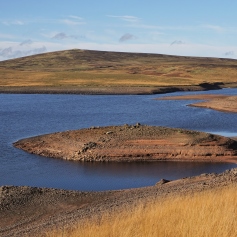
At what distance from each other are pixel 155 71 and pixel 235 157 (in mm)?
118613

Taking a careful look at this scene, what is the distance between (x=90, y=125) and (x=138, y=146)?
16.3 metres

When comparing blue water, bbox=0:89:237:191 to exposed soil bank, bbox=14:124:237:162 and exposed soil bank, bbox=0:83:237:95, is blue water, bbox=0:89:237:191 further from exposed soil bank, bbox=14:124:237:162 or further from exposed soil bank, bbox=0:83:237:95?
exposed soil bank, bbox=0:83:237:95

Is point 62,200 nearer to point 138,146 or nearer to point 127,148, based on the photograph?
point 127,148

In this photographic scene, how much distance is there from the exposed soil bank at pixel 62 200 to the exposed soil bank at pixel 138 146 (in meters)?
8.44

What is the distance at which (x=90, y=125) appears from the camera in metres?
48.1

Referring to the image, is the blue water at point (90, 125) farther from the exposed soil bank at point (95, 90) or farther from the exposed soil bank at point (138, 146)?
the exposed soil bank at point (95, 90)

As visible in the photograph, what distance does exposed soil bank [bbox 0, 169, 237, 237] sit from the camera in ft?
56.6

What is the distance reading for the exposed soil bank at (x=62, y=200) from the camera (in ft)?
56.6

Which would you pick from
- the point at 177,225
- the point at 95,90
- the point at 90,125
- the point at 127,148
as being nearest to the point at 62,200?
the point at 127,148

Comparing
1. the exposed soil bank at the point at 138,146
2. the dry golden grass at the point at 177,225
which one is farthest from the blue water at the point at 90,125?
the dry golden grass at the point at 177,225

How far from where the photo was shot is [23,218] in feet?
58.4

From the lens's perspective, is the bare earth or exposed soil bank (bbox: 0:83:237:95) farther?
exposed soil bank (bbox: 0:83:237:95)

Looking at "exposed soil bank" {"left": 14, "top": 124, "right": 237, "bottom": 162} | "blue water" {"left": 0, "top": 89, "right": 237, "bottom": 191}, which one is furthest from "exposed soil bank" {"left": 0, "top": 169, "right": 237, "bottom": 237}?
"exposed soil bank" {"left": 14, "top": 124, "right": 237, "bottom": 162}

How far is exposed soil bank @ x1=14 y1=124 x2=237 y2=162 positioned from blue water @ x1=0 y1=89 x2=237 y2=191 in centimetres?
106
